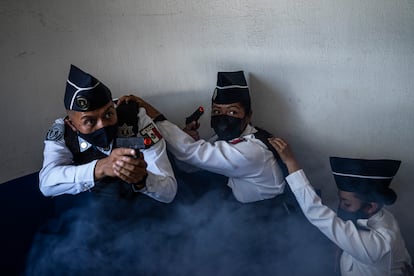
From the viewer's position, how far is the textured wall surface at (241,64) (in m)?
2.49

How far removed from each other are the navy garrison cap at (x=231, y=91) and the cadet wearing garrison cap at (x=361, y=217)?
1.64 feet

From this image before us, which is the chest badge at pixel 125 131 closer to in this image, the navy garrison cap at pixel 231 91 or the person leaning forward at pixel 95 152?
the person leaning forward at pixel 95 152

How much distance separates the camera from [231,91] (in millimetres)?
2416

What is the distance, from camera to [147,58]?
2707mm

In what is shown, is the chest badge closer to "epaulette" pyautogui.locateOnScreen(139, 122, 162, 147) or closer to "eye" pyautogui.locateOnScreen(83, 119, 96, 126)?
"epaulette" pyautogui.locateOnScreen(139, 122, 162, 147)

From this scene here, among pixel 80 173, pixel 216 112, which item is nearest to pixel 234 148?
pixel 216 112

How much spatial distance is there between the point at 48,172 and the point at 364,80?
5.92 ft

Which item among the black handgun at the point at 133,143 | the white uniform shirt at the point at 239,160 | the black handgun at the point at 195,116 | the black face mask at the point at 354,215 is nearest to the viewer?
the black handgun at the point at 133,143

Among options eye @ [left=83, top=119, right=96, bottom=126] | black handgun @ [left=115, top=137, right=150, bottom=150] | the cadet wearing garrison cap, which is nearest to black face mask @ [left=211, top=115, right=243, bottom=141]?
the cadet wearing garrison cap

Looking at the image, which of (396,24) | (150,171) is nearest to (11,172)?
(150,171)

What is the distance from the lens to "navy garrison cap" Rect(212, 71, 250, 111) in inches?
95.1

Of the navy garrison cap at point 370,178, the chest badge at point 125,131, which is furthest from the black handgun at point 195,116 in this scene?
the navy garrison cap at point 370,178

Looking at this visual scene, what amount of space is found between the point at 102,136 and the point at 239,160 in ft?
2.31

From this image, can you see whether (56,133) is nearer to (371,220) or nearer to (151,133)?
(151,133)
